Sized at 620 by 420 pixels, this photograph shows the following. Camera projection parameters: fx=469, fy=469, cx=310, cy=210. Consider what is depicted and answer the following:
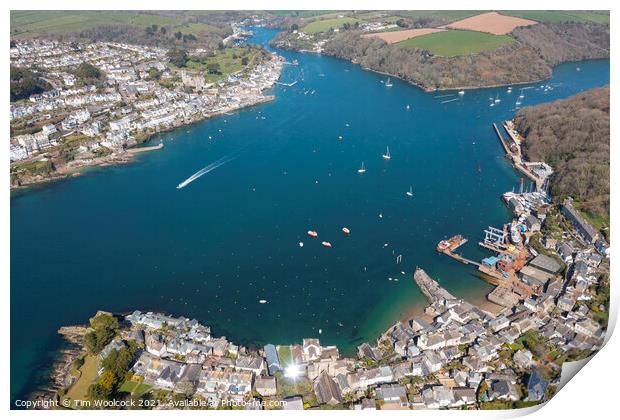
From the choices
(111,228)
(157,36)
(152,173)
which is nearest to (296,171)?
(152,173)

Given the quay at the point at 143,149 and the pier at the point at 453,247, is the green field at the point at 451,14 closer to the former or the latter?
the quay at the point at 143,149

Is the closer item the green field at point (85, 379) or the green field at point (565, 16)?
the green field at point (85, 379)

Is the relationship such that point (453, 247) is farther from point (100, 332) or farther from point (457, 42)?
point (457, 42)

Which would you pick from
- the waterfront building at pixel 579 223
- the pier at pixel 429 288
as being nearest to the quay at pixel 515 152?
the waterfront building at pixel 579 223

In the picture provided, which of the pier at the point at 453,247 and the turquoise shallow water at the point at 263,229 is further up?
the turquoise shallow water at the point at 263,229

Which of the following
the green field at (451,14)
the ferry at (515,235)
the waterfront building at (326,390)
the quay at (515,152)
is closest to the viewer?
the waterfront building at (326,390)
